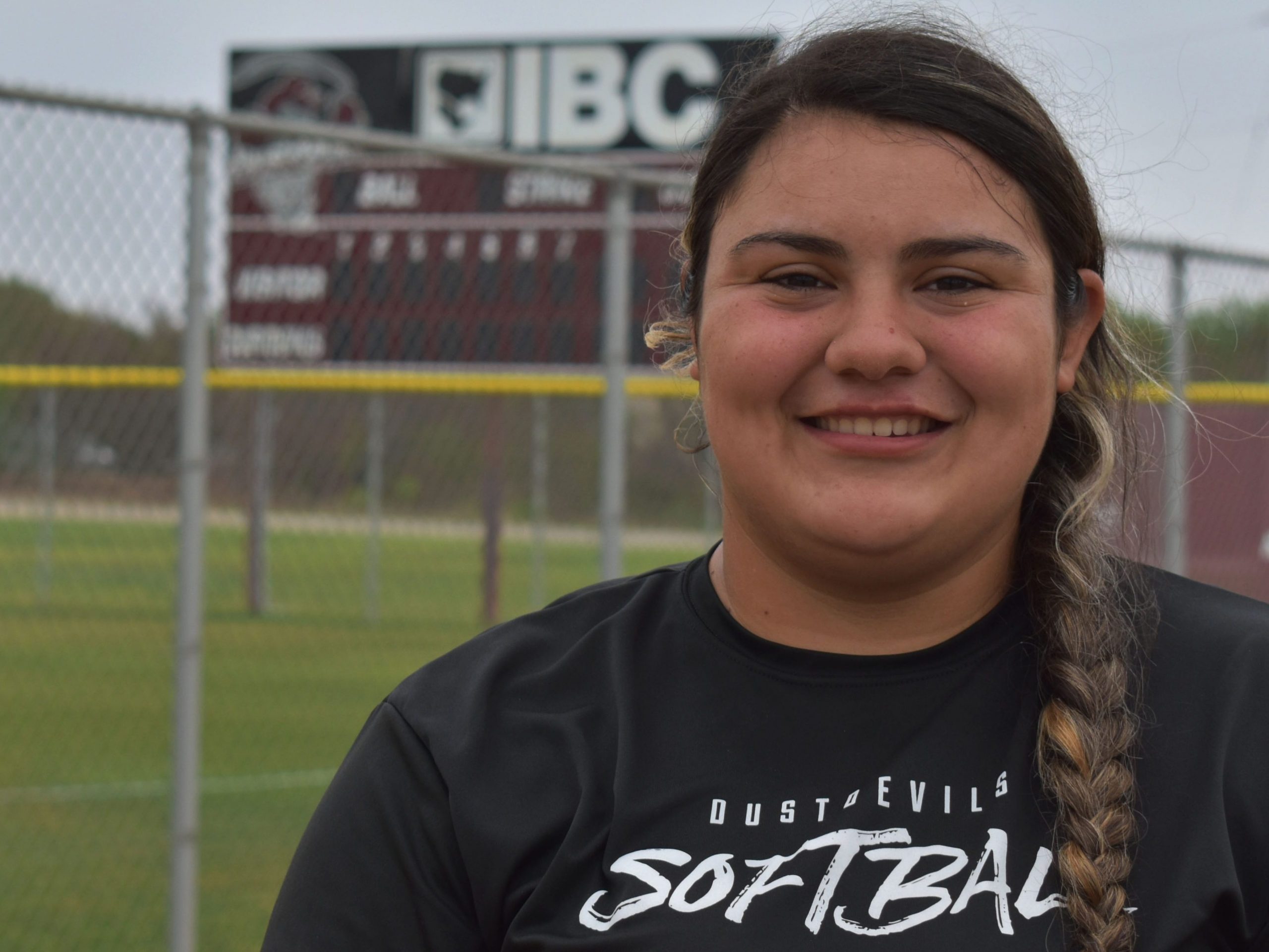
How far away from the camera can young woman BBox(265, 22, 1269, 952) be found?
1.28 m

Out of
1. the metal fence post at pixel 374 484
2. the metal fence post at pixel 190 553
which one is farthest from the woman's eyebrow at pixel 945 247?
the metal fence post at pixel 374 484

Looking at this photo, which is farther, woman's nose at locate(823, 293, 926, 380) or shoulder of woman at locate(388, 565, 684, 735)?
shoulder of woman at locate(388, 565, 684, 735)

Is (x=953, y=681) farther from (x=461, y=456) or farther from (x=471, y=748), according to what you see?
(x=461, y=456)

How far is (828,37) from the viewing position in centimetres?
148

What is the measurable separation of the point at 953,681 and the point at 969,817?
14 centimetres

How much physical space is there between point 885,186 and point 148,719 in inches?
312

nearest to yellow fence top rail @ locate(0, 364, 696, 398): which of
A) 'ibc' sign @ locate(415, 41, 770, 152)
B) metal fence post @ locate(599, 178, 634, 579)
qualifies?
metal fence post @ locate(599, 178, 634, 579)

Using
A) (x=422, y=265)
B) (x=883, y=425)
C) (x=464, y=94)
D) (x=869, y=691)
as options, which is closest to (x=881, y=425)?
(x=883, y=425)

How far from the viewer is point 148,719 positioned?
848cm

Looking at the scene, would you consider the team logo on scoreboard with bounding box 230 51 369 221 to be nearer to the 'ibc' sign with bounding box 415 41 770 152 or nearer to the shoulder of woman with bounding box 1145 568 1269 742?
the 'ibc' sign with bounding box 415 41 770 152

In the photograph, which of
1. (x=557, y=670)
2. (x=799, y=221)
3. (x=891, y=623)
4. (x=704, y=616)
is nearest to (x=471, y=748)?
(x=557, y=670)

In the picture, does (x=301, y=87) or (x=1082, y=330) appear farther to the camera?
(x=301, y=87)

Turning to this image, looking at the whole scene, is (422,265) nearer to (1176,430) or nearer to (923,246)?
(1176,430)

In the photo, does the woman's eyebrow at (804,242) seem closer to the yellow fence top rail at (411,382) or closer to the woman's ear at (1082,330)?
the woman's ear at (1082,330)
